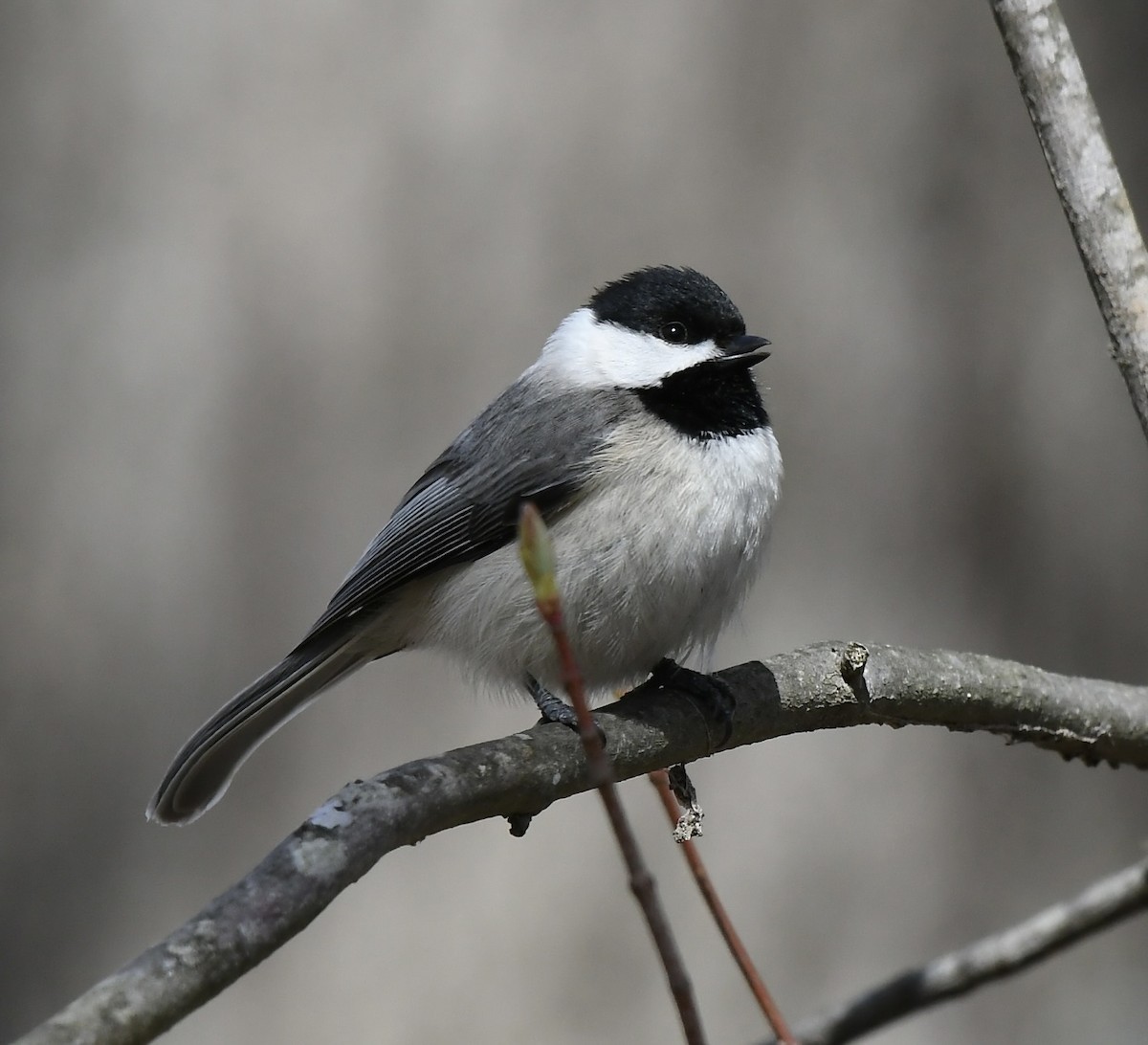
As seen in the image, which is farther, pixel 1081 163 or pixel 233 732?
pixel 233 732

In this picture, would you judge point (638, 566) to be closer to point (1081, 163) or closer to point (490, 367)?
point (1081, 163)

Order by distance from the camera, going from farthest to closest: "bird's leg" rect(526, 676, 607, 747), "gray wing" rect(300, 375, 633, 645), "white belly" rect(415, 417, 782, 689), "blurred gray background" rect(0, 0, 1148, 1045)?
"blurred gray background" rect(0, 0, 1148, 1045)
"gray wing" rect(300, 375, 633, 645)
"white belly" rect(415, 417, 782, 689)
"bird's leg" rect(526, 676, 607, 747)

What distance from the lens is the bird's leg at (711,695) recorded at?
1.75m

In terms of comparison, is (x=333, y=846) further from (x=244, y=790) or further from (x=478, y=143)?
(x=478, y=143)

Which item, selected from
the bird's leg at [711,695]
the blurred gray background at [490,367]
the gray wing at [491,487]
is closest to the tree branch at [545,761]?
the bird's leg at [711,695]

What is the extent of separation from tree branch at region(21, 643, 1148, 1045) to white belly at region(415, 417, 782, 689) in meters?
0.13

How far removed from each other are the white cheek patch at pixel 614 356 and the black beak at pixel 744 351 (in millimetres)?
20

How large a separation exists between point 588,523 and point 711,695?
0.33m

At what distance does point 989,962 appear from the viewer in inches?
78.0

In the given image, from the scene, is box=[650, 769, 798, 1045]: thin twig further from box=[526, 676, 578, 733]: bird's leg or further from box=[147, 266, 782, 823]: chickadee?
box=[147, 266, 782, 823]: chickadee

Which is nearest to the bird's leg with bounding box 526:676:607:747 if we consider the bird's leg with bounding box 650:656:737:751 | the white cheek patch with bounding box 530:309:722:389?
the bird's leg with bounding box 650:656:737:751

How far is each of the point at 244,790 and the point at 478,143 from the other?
148 centimetres

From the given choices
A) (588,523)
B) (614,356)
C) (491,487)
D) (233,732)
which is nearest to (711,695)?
(588,523)

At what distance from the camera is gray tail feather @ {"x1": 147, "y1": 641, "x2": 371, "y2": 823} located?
2061mm
